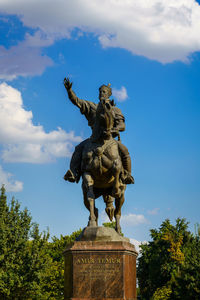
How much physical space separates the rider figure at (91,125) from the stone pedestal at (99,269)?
7.13ft

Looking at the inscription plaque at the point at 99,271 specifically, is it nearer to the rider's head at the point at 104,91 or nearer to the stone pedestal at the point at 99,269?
the stone pedestal at the point at 99,269

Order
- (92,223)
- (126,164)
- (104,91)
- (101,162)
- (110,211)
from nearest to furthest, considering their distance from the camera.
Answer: (92,223)
(101,162)
(126,164)
(104,91)
(110,211)

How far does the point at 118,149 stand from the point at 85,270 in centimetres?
384

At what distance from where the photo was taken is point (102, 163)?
48.3ft

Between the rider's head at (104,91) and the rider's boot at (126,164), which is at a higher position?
the rider's head at (104,91)

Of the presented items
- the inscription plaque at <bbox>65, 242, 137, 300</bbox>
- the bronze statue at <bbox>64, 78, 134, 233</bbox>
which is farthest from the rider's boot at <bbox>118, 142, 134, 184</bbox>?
the inscription plaque at <bbox>65, 242, 137, 300</bbox>

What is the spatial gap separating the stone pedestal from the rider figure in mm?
2173

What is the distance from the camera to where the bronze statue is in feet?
48.2

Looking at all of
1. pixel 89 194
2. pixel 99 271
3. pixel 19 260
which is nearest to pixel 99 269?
pixel 99 271

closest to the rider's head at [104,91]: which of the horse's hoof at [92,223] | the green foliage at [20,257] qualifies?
the horse's hoof at [92,223]

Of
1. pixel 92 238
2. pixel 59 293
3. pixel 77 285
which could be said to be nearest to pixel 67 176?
pixel 92 238

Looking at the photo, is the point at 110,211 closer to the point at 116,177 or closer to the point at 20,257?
the point at 116,177

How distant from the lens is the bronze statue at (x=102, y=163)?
14700mm

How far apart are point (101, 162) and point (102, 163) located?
0.04 m
